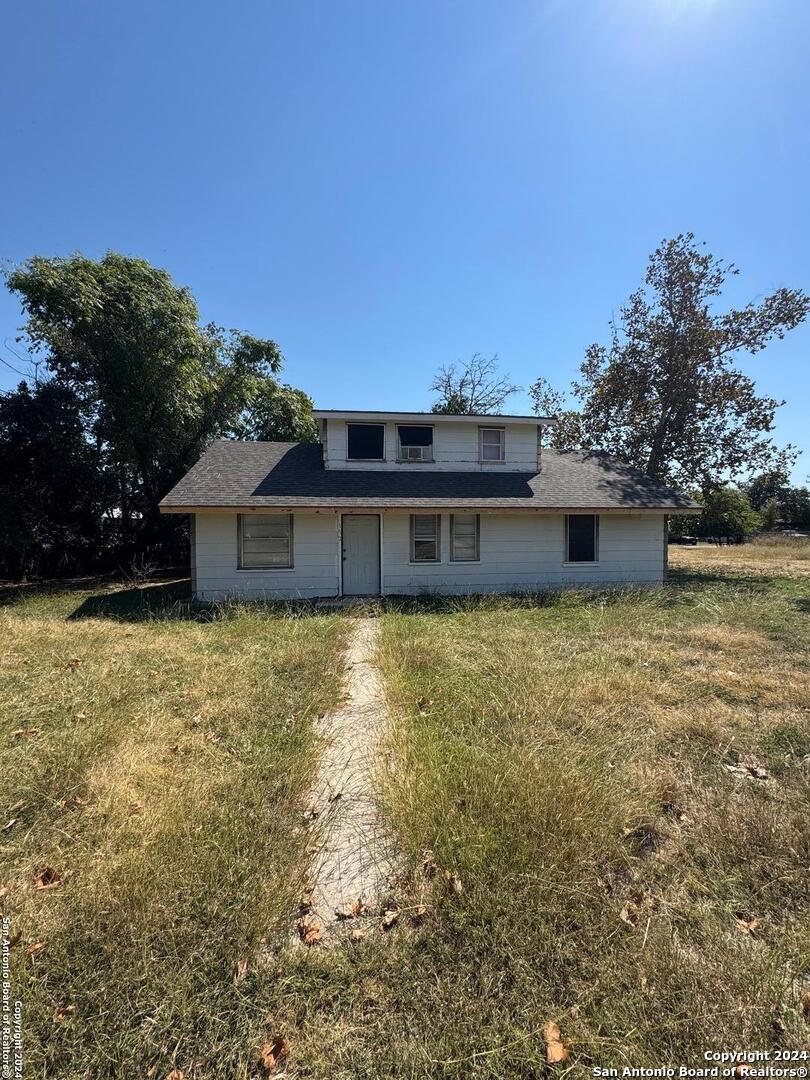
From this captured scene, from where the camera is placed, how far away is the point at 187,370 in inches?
653

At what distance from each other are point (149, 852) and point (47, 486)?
57.3ft

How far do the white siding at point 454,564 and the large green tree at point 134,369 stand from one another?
7923 millimetres

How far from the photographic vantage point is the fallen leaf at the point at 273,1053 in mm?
1596

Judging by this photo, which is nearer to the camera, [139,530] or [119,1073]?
[119,1073]

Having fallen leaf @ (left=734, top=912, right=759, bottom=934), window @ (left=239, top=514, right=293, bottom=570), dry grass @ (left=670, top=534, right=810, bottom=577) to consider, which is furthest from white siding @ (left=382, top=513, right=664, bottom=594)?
fallen leaf @ (left=734, top=912, right=759, bottom=934)

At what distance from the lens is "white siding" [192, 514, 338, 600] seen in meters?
11.0

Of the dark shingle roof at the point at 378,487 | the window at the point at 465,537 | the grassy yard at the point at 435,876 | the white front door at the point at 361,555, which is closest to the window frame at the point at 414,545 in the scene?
the window at the point at 465,537

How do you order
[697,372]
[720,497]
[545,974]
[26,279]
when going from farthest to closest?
[720,497] → [697,372] → [26,279] → [545,974]

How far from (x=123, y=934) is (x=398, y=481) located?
36.4 ft

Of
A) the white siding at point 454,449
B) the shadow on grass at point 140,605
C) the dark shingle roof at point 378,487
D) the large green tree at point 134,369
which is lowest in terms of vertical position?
the shadow on grass at point 140,605

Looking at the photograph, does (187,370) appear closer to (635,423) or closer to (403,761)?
(403,761)

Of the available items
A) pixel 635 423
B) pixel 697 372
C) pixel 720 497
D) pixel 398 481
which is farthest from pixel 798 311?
pixel 398 481

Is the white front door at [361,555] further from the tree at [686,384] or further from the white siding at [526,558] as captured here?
the tree at [686,384]

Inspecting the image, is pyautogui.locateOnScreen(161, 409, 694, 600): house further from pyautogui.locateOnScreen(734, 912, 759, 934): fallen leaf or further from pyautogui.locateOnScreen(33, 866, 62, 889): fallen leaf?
pyautogui.locateOnScreen(734, 912, 759, 934): fallen leaf
